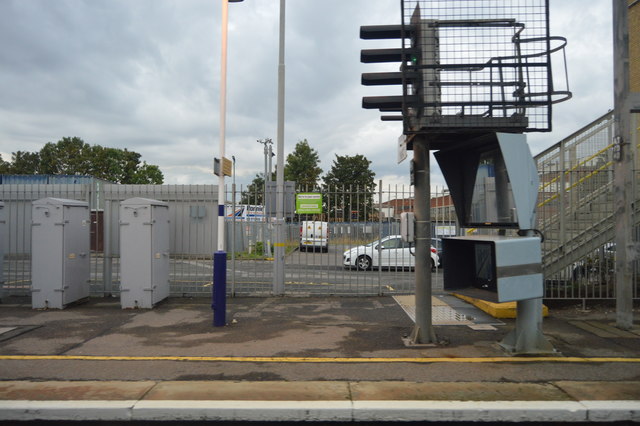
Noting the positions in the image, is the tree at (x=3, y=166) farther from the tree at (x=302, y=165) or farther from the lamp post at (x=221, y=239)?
the lamp post at (x=221, y=239)

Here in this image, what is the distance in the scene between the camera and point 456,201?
268 inches

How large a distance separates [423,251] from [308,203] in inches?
165

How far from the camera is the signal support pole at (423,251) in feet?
19.9

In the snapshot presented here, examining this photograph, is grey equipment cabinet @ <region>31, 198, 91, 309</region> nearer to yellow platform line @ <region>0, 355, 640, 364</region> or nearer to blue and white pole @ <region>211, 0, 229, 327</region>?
yellow platform line @ <region>0, 355, 640, 364</region>

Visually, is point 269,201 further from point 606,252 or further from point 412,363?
point 606,252

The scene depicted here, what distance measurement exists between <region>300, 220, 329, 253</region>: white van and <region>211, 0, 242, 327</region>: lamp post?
9.55 ft

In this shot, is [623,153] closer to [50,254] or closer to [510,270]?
[510,270]

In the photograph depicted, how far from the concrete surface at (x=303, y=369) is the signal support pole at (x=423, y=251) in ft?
1.19

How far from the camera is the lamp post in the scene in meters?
7.08

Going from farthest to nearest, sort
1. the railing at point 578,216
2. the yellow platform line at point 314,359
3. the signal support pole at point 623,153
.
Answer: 1. the railing at point 578,216
2. the signal support pole at point 623,153
3. the yellow platform line at point 314,359

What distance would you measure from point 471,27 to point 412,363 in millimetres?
4302

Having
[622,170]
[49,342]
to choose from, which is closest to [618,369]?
[622,170]

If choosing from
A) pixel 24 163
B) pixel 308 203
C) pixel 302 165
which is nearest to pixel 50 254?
pixel 308 203

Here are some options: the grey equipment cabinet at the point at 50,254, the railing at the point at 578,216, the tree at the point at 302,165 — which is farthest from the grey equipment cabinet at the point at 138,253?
the tree at the point at 302,165
